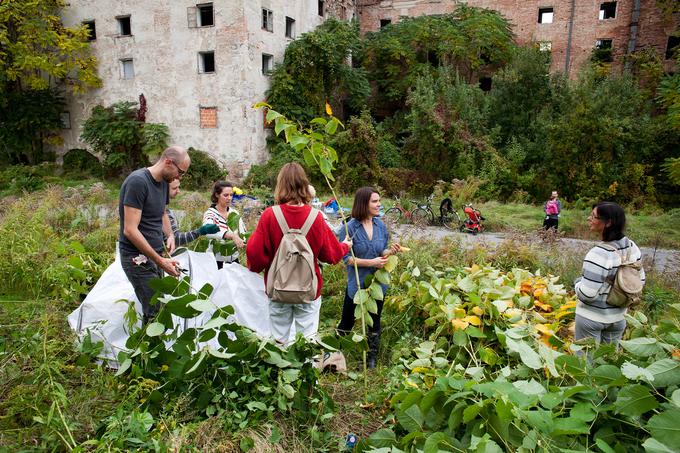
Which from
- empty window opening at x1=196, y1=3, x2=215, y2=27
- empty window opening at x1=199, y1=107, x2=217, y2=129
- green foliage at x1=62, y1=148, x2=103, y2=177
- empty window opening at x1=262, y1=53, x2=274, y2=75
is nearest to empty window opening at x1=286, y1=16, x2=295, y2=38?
empty window opening at x1=262, y1=53, x2=274, y2=75

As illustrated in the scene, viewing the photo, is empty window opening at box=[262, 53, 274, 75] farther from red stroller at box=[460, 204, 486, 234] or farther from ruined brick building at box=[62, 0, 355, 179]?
red stroller at box=[460, 204, 486, 234]

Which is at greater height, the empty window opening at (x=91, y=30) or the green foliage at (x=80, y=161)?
the empty window opening at (x=91, y=30)

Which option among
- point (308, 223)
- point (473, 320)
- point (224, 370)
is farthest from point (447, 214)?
point (224, 370)

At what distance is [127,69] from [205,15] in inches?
163

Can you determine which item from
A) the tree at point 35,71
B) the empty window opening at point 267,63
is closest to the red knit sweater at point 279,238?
the empty window opening at point 267,63

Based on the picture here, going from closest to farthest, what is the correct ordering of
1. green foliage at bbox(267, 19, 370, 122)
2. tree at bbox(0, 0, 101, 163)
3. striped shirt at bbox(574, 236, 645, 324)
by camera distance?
1. striped shirt at bbox(574, 236, 645, 324)
2. tree at bbox(0, 0, 101, 163)
3. green foliage at bbox(267, 19, 370, 122)

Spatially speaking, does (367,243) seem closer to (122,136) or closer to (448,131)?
(448,131)

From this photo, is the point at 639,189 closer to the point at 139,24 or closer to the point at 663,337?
the point at 663,337

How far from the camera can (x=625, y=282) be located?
3.15 metres

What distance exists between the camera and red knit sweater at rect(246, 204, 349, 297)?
3.11 meters

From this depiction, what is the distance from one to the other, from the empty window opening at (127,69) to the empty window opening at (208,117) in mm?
3681

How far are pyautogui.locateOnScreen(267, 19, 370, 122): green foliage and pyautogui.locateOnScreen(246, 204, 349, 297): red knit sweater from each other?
45.8 ft

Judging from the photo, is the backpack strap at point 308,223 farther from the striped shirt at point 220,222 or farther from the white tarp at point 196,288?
the striped shirt at point 220,222

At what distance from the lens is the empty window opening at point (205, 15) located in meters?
16.3
